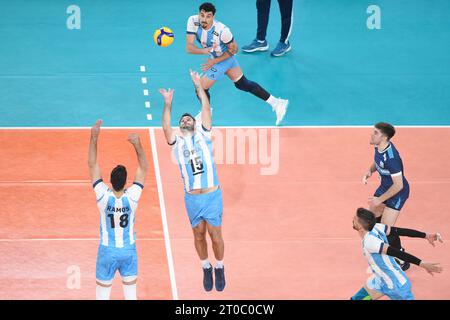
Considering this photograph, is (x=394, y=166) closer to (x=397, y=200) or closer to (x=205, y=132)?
(x=397, y=200)

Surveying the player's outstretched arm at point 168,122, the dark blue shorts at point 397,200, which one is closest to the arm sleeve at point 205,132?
the player's outstretched arm at point 168,122

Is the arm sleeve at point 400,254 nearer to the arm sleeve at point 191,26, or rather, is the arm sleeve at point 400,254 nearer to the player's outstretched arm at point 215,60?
the player's outstretched arm at point 215,60

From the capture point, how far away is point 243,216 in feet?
40.4

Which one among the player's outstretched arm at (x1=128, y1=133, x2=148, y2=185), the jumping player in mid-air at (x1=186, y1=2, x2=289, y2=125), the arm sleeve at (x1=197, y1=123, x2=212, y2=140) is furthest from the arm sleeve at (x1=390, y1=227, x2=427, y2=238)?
the jumping player in mid-air at (x1=186, y1=2, x2=289, y2=125)

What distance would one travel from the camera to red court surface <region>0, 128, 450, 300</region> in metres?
10.6

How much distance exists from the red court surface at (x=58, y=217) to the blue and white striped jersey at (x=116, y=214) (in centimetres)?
144

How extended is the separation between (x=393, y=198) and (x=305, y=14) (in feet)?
33.4

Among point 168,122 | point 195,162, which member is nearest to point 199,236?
point 195,162

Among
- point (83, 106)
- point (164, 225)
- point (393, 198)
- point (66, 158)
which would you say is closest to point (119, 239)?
point (164, 225)

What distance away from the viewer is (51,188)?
13.0m

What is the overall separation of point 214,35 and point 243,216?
12.0 ft

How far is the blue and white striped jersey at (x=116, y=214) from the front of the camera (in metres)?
8.91

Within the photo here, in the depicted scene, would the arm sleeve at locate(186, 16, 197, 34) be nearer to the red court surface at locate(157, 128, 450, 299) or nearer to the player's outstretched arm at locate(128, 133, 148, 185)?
the red court surface at locate(157, 128, 450, 299)

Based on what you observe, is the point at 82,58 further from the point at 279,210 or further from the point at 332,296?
the point at 332,296
